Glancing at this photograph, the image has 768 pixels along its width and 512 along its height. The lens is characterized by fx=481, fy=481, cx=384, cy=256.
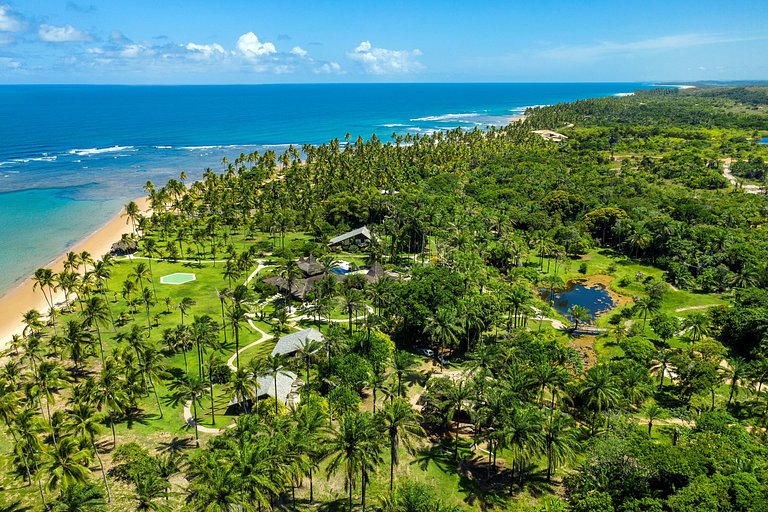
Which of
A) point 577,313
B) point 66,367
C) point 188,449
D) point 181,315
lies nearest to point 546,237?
point 577,313

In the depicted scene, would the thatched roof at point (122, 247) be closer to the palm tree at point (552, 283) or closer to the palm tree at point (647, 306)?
the palm tree at point (552, 283)

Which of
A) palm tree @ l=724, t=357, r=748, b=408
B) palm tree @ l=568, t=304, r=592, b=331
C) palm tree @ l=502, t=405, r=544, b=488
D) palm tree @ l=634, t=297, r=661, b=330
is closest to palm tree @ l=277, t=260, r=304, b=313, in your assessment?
palm tree @ l=502, t=405, r=544, b=488

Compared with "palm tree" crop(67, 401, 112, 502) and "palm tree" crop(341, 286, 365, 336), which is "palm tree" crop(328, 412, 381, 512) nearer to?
"palm tree" crop(67, 401, 112, 502)

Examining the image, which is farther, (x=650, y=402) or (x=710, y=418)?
(x=650, y=402)

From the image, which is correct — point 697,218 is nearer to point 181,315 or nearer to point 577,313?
point 577,313

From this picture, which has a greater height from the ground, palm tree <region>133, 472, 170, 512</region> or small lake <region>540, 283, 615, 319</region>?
palm tree <region>133, 472, 170, 512</region>

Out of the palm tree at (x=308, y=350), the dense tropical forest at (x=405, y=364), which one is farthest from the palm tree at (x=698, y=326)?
the palm tree at (x=308, y=350)
